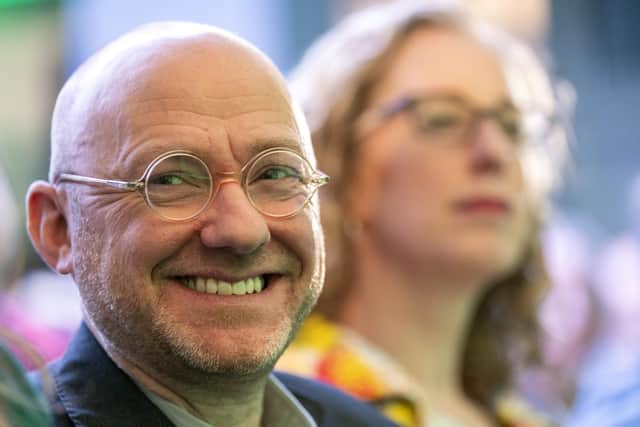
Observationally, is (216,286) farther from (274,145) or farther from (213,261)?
(274,145)

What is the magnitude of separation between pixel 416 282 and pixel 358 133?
0.33 metres

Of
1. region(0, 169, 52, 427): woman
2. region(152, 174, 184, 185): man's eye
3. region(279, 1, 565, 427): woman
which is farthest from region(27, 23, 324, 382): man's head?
region(279, 1, 565, 427): woman

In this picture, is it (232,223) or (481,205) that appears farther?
(481,205)

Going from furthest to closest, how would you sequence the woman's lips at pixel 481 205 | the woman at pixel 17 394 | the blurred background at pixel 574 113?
the blurred background at pixel 574 113, the woman's lips at pixel 481 205, the woman at pixel 17 394

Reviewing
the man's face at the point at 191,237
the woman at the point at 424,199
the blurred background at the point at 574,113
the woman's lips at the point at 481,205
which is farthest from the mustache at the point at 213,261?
the blurred background at the point at 574,113

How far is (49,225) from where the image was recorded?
1146mm

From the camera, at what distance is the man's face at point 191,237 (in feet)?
3.31

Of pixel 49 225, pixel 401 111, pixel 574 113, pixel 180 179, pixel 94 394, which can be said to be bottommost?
pixel 94 394

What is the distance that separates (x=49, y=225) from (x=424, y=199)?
1.10 meters

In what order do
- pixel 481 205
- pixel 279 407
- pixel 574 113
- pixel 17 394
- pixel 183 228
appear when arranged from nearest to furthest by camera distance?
pixel 17 394, pixel 183 228, pixel 279 407, pixel 481 205, pixel 574 113

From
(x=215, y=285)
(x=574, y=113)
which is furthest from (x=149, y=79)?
(x=574, y=113)

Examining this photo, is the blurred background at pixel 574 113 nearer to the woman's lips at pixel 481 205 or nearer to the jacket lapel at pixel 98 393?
the woman's lips at pixel 481 205

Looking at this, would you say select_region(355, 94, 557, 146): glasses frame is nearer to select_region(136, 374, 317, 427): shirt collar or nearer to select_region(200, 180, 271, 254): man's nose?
select_region(136, 374, 317, 427): shirt collar

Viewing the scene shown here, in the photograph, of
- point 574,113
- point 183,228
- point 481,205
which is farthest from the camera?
point 574,113
